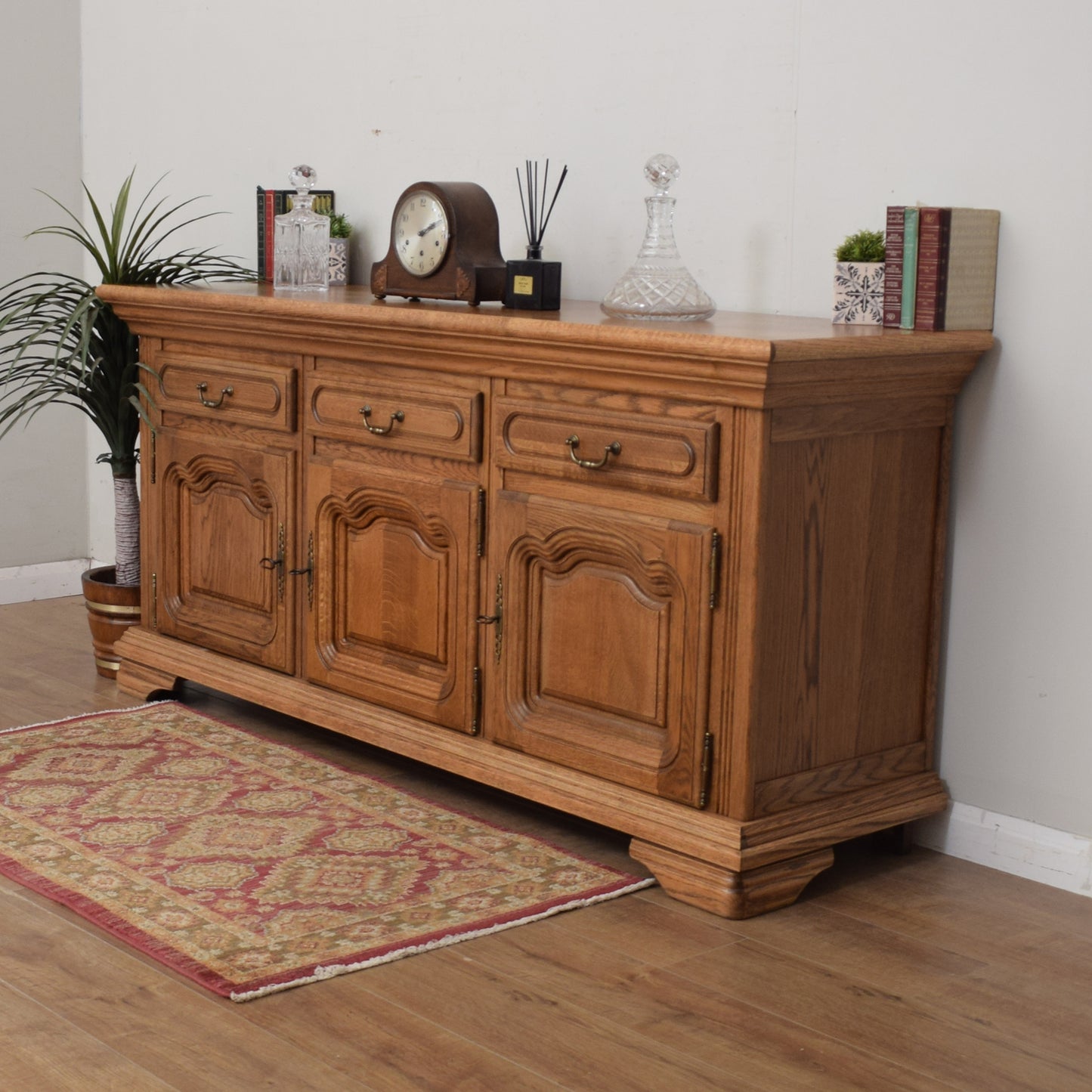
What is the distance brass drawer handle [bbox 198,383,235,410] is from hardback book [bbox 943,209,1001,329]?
149 centimetres

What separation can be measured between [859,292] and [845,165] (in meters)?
0.28

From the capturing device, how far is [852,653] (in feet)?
→ 8.36

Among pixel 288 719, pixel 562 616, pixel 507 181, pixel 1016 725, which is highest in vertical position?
pixel 507 181

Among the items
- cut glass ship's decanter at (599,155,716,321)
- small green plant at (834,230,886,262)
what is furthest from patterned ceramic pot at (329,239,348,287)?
small green plant at (834,230,886,262)

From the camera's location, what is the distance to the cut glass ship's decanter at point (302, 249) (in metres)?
3.41

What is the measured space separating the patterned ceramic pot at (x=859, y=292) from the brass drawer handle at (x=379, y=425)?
0.81 meters

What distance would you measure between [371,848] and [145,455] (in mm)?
1328

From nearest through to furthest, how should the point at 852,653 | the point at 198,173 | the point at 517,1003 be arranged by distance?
the point at 517,1003
the point at 852,653
the point at 198,173

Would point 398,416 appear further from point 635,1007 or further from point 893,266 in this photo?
point 635,1007

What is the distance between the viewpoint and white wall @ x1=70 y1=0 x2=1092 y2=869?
2.55 metres

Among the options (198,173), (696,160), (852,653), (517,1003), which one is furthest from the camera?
(198,173)

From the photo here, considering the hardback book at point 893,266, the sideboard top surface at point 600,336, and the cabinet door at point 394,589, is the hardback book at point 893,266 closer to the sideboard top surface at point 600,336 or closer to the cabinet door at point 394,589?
the sideboard top surface at point 600,336

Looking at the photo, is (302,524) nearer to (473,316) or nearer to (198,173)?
(473,316)

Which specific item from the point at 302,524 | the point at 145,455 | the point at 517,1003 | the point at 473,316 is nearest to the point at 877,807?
the point at 517,1003
